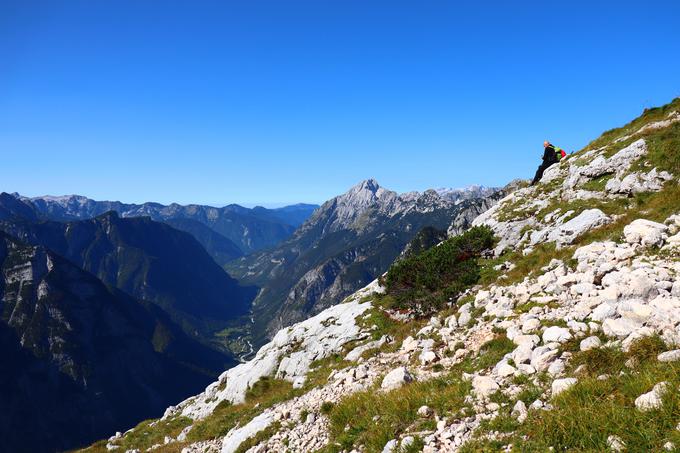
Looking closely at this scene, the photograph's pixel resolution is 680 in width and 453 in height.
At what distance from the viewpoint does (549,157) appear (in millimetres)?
41000

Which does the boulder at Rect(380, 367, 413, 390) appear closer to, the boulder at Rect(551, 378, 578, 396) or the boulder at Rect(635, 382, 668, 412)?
the boulder at Rect(551, 378, 578, 396)

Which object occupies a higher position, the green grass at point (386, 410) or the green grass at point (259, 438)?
the green grass at point (386, 410)

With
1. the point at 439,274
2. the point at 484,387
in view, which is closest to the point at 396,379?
the point at 484,387

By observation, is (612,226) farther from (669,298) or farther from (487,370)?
(487,370)

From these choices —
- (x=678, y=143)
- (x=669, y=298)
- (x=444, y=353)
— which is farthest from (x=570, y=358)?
(x=678, y=143)

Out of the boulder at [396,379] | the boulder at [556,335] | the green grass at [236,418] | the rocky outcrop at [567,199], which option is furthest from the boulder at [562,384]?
the rocky outcrop at [567,199]

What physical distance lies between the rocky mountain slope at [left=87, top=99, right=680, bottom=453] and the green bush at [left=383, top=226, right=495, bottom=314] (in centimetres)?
41

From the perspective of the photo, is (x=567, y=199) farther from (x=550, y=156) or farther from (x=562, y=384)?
(x=562, y=384)

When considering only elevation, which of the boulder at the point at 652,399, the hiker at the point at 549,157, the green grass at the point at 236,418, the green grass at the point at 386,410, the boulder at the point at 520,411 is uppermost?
the hiker at the point at 549,157

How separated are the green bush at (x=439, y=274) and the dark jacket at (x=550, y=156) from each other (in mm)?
15575

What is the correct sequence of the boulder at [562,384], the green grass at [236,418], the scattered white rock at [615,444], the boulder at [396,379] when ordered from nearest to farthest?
the scattered white rock at [615,444]
the boulder at [562,384]
the boulder at [396,379]
the green grass at [236,418]

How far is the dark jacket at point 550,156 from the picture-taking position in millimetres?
40681

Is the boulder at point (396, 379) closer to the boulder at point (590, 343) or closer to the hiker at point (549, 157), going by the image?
the boulder at point (590, 343)

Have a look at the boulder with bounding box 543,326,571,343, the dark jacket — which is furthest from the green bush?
the dark jacket
